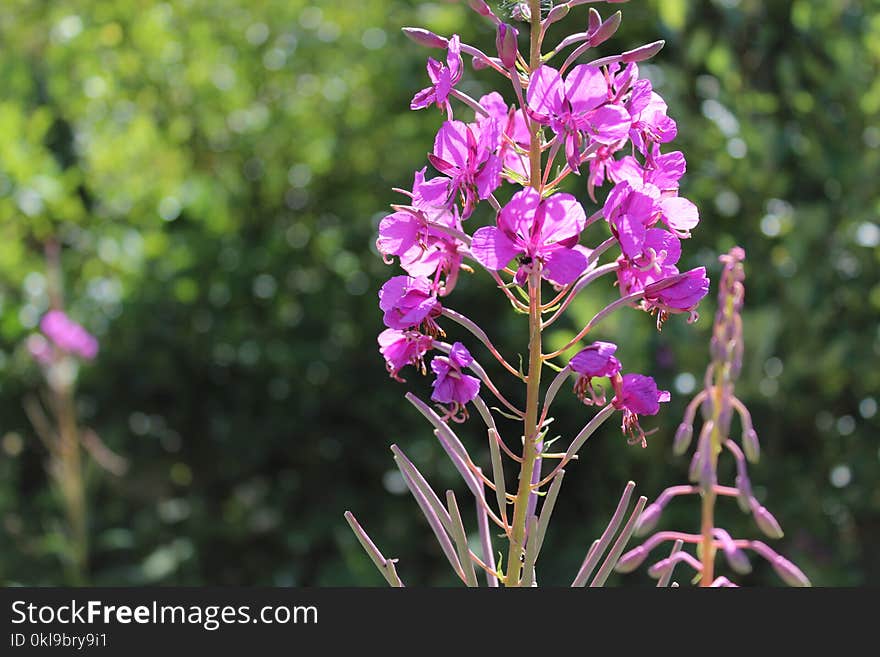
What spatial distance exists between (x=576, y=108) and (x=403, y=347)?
0.92 feet

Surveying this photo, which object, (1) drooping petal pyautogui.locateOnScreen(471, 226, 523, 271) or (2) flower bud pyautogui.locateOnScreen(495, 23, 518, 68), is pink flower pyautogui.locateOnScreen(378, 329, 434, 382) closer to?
(1) drooping petal pyautogui.locateOnScreen(471, 226, 523, 271)

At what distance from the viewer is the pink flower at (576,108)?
94 cm

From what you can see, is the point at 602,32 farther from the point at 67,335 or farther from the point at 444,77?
the point at 67,335

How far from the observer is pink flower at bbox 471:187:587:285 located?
92 cm

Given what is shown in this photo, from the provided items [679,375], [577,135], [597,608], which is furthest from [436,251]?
[679,375]

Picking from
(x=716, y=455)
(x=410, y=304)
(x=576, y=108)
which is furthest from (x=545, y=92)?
(x=716, y=455)

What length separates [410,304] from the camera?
0.99m

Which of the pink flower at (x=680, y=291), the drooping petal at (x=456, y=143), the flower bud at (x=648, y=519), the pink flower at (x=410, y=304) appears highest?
the drooping petal at (x=456, y=143)

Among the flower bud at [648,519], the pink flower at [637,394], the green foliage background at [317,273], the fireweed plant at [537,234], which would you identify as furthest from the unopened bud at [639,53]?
the green foliage background at [317,273]

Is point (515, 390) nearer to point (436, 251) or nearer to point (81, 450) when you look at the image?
point (81, 450)

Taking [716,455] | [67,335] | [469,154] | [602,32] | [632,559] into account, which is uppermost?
[602,32]

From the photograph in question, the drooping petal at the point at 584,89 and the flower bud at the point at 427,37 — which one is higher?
the flower bud at the point at 427,37

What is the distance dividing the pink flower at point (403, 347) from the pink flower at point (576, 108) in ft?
0.72

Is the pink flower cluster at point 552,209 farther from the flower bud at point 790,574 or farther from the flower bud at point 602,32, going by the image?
the flower bud at point 790,574
